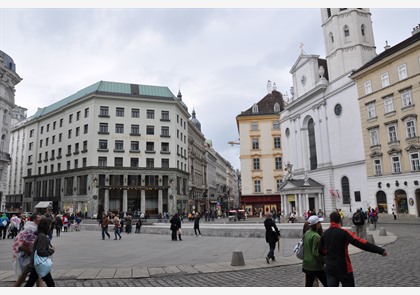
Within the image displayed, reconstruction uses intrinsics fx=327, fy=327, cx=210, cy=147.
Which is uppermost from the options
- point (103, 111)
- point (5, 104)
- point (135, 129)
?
point (5, 104)

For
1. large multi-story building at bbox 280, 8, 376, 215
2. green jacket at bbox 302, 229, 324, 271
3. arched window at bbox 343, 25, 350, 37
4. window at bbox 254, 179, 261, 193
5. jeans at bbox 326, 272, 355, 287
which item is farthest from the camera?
window at bbox 254, 179, 261, 193

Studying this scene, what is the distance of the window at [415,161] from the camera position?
1287 inches

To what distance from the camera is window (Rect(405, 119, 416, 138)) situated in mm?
33188

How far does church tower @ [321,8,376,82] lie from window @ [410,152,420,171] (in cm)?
1715

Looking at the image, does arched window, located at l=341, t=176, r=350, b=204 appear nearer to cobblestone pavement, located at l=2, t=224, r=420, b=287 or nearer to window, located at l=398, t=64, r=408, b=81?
window, located at l=398, t=64, r=408, b=81

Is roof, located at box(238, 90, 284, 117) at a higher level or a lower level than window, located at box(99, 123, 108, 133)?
higher

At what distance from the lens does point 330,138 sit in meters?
46.3

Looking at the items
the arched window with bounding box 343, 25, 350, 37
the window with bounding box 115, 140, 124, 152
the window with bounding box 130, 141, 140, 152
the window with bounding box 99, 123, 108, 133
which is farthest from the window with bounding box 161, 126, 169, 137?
the arched window with bounding box 343, 25, 350, 37

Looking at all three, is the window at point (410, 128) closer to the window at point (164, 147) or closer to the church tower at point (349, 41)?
the church tower at point (349, 41)

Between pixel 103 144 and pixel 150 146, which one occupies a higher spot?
pixel 103 144

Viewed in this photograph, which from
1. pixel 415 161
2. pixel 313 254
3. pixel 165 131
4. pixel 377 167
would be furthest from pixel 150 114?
pixel 313 254

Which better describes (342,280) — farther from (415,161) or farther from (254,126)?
(254,126)

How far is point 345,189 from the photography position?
4384 centimetres

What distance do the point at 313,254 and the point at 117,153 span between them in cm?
4955
